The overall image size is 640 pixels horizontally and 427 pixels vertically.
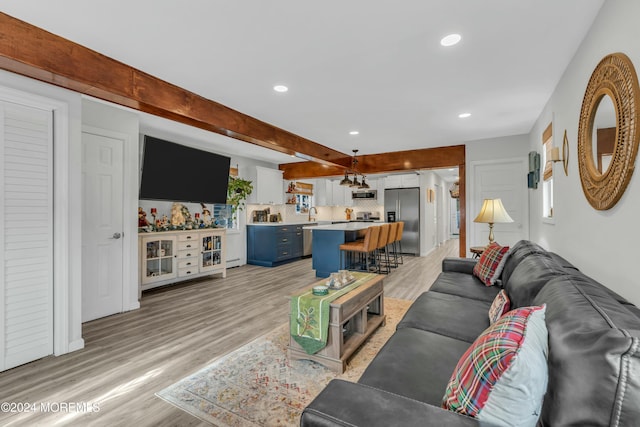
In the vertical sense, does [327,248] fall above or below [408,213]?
below

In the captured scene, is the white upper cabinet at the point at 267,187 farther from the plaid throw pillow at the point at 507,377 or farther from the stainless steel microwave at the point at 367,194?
the plaid throw pillow at the point at 507,377

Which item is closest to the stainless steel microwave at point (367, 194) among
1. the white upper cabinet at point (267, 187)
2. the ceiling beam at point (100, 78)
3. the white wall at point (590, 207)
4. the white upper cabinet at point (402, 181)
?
the white upper cabinet at point (402, 181)

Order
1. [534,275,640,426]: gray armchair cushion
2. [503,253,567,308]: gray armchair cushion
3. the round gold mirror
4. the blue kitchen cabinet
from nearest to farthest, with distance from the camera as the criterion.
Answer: [534,275,640,426]: gray armchair cushion → the round gold mirror → [503,253,567,308]: gray armchair cushion → the blue kitchen cabinet

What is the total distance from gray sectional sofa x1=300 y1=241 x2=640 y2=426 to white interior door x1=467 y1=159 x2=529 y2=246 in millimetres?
3501

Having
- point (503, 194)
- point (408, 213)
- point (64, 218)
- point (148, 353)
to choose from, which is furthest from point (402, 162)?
point (64, 218)

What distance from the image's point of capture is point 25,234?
8.09 ft

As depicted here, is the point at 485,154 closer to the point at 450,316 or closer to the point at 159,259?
the point at 450,316

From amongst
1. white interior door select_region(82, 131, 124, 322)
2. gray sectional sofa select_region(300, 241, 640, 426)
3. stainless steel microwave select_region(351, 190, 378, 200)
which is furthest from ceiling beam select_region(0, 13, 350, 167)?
stainless steel microwave select_region(351, 190, 378, 200)

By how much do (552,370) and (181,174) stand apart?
16.2 ft

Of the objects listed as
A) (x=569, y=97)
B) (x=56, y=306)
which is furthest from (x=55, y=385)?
(x=569, y=97)

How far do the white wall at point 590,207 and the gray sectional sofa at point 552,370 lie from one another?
8.7 inches

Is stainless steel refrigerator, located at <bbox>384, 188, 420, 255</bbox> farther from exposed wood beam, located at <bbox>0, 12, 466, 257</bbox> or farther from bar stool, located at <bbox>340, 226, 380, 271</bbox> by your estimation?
exposed wood beam, located at <bbox>0, 12, 466, 257</bbox>

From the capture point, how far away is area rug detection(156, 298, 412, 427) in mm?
1836

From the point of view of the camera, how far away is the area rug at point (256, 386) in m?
1.84
